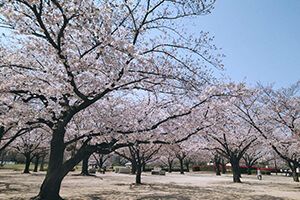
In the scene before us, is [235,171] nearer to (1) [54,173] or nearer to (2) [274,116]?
(2) [274,116]

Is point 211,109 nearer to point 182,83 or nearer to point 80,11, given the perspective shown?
point 182,83

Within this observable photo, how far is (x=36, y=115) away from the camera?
11664 millimetres

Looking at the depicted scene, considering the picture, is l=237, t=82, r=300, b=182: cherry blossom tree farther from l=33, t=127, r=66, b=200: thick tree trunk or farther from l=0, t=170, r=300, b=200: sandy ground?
l=33, t=127, r=66, b=200: thick tree trunk

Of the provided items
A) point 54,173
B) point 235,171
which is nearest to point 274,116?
point 235,171

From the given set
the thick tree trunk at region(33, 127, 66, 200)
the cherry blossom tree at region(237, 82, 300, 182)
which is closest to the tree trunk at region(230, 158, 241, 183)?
the cherry blossom tree at region(237, 82, 300, 182)

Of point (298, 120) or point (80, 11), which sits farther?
point (298, 120)

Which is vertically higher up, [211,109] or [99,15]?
[99,15]

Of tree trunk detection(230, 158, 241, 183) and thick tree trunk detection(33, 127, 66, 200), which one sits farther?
tree trunk detection(230, 158, 241, 183)

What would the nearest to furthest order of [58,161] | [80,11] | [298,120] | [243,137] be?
1. [80,11]
2. [58,161]
3. [298,120]
4. [243,137]

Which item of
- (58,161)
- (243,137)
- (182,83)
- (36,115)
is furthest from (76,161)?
(243,137)

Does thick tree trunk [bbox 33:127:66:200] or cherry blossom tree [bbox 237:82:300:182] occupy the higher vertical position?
cherry blossom tree [bbox 237:82:300:182]

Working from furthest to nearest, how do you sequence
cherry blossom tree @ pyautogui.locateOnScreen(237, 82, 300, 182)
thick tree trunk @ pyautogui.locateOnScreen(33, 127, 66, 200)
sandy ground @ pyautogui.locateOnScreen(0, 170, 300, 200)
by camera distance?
cherry blossom tree @ pyautogui.locateOnScreen(237, 82, 300, 182) → sandy ground @ pyautogui.locateOnScreen(0, 170, 300, 200) → thick tree trunk @ pyautogui.locateOnScreen(33, 127, 66, 200)

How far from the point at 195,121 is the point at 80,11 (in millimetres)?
7661

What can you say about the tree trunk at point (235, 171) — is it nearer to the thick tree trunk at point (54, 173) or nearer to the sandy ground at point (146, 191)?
the sandy ground at point (146, 191)
